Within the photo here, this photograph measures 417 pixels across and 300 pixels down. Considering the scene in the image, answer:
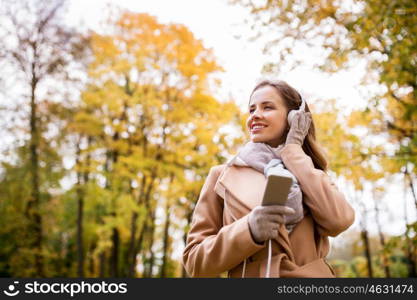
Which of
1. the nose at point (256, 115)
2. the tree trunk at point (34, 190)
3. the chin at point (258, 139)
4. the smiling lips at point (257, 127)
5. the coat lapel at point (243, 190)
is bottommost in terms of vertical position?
the coat lapel at point (243, 190)

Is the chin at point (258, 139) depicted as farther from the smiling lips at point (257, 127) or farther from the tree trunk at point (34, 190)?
the tree trunk at point (34, 190)

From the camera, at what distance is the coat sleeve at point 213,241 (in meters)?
1.65

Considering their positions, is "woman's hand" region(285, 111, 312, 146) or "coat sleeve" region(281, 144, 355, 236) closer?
"coat sleeve" region(281, 144, 355, 236)

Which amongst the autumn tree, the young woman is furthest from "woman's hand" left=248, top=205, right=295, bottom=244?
the autumn tree

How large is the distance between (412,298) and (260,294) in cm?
81

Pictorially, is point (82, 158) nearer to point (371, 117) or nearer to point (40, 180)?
point (40, 180)

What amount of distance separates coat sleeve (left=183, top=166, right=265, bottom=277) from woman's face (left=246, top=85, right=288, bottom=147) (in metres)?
0.31

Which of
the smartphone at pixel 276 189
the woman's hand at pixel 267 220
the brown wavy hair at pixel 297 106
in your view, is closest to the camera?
the smartphone at pixel 276 189

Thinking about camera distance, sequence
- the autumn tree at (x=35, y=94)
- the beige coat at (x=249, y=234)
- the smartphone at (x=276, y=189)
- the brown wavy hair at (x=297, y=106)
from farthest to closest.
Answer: the autumn tree at (x=35, y=94) → the brown wavy hair at (x=297, y=106) → the beige coat at (x=249, y=234) → the smartphone at (x=276, y=189)

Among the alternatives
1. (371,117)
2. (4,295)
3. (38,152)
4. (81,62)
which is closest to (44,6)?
(81,62)

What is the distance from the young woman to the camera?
1.66 metres

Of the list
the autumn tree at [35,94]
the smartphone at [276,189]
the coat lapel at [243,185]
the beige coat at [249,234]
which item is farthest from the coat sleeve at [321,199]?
the autumn tree at [35,94]

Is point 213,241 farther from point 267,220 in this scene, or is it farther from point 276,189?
point 276,189

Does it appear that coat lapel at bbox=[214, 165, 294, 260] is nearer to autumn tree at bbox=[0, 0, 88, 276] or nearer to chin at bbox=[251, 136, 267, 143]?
chin at bbox=[251, 136, 267, 143]
